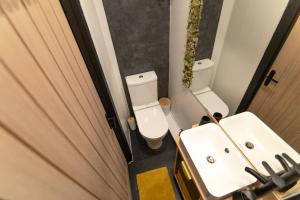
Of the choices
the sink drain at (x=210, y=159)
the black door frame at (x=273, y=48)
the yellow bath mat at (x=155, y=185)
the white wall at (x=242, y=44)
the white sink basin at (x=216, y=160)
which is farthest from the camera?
the yellow bath mat at (x=155, y=185)

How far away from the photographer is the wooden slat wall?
0.32 meters

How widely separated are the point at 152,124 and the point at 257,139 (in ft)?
3.75

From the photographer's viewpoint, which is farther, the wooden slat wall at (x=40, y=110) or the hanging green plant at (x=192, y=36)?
the hanging green plant at (x=192, y=36)

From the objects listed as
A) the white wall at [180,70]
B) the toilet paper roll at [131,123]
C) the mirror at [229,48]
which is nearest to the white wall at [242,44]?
the mirror at [229,48]

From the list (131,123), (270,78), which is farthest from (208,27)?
(131,123)

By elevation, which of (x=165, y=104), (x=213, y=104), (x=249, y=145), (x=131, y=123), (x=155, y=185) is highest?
(x=213, y=104)

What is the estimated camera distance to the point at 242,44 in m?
Result: 1.02

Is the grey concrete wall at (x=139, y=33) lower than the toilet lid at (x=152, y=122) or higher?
higher

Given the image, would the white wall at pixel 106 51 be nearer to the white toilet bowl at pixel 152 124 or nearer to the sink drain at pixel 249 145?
the white toilet bowl at pixel 152 124

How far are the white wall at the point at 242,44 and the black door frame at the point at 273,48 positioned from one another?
0.08 feet

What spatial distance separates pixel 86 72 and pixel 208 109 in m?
1.03

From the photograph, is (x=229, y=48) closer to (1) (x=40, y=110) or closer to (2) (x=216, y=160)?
(2) (x=216, y=160)

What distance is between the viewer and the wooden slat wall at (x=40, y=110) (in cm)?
32

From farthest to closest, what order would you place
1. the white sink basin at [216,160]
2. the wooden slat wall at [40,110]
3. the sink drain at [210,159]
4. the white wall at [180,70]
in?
1. the white wall at [180,70]
2. the sink drain at [210,159]
3. the white sink basin at [216,160]
4. the wooden slat wall at [40,110]
